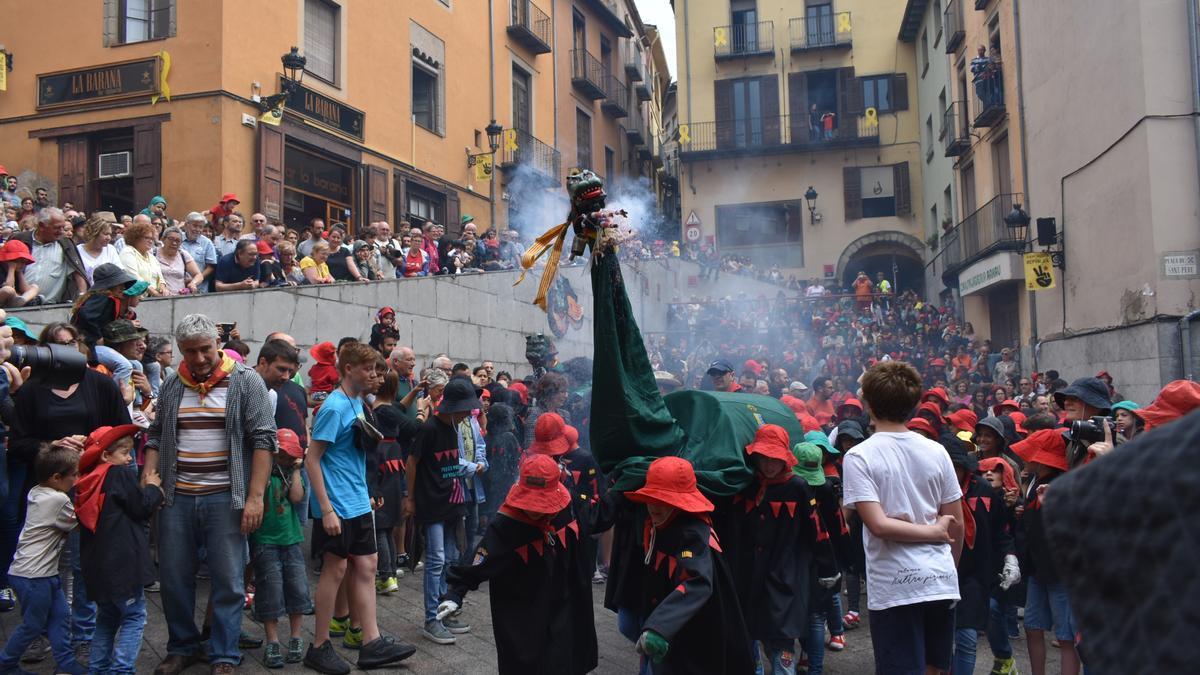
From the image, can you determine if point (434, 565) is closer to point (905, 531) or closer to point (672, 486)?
point (672, 486)

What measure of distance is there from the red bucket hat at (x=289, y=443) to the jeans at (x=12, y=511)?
4.86 feet

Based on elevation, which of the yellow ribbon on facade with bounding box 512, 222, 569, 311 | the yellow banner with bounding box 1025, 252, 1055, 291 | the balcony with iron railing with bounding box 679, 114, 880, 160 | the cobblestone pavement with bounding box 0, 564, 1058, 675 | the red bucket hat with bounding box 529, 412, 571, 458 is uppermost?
the balcony with iron railing with bounding box 679, 114, 880, 160

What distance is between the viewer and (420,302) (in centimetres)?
1338

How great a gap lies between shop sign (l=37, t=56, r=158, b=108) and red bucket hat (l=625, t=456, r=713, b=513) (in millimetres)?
14001

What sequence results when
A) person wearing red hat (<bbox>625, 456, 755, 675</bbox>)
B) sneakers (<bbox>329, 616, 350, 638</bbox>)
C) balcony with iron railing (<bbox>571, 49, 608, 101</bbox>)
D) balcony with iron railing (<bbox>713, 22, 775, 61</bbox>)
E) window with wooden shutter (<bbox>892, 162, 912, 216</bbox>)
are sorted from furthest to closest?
balcony with iron railing (<bbox>713, 22, 775, 61</bbox>) → window with wooden shutter (<bbox>892, 162, 912, 216</bbox>) → balcony with iron railing (<bbox>571, 49, 608, 101</bbox>) → sneakers (<bbox>329, 616, 350, 638</bbox>) → person wearing red hat (<bbox>625, 456, 755, 675</bbox>)

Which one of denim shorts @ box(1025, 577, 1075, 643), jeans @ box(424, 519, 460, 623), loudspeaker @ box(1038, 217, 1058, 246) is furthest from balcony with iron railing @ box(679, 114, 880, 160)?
denim shorts @ box(1025, 577, 1075, 643)

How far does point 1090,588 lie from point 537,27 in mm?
27971

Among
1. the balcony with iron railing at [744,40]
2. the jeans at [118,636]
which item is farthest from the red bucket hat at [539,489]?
the balcony with iron railing at [744,40]

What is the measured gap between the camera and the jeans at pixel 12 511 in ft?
19.1

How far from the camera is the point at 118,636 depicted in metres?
5.04

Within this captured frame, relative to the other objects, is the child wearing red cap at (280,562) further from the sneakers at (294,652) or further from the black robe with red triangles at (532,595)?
the black robe with red triangles at (532,595)

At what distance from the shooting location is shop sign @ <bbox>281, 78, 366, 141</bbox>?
54.6 ft

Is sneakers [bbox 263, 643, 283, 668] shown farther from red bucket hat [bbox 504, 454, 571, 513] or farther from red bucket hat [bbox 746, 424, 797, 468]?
red bucket hat [bbox 746, 424, 797, 468]

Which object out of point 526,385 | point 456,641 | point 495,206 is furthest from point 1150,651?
point 495,206
